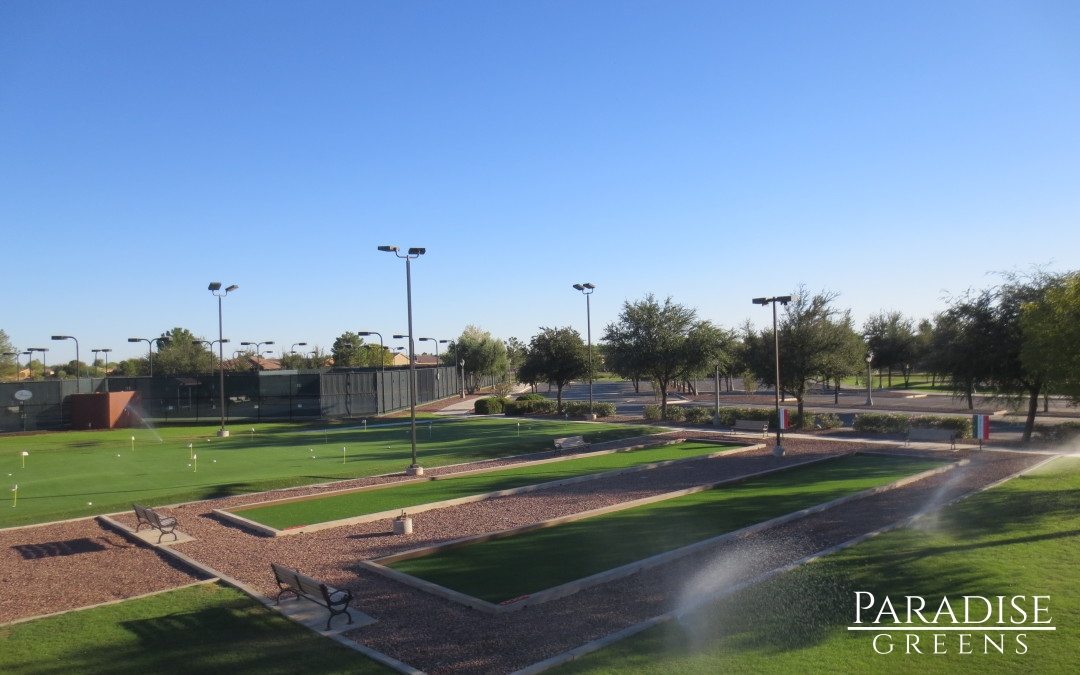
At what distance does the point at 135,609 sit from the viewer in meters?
10.9

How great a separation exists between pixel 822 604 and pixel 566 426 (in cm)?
2977

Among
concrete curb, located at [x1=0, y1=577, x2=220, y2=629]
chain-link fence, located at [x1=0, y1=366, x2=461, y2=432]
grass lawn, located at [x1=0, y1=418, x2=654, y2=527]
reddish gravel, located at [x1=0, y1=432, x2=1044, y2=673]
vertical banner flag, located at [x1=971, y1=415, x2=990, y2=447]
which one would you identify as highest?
chain-link fence, located at [x1=0, y1=366, x2=461, y2=432]

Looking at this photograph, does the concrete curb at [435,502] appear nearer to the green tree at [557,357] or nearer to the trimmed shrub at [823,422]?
the trimmed shrub at [823,422]

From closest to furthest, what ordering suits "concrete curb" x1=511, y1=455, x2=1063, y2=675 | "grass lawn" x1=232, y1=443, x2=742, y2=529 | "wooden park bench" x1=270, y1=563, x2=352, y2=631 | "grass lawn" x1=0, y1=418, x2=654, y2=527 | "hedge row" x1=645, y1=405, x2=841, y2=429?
"concrete curb" x1=511, y1=455, x2=1063, y2=675 → "wooden park bench" x1=270, y1=563, x2=352, y2=631 → "grass lawn" x1=232, y1=443, x2=742, y2=529 → "grass lawn" x1=0, y1=418, x2=654, y2=527 → "hedge row" x1=645, y1=405, x2=841, y2=429

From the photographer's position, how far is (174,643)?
30.9 ft

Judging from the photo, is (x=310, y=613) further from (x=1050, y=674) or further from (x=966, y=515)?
(x=966, y=515)

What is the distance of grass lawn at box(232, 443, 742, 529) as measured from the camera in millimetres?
17750

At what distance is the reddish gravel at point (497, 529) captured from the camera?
9.29 m

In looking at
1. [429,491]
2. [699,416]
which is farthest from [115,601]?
[699,416]

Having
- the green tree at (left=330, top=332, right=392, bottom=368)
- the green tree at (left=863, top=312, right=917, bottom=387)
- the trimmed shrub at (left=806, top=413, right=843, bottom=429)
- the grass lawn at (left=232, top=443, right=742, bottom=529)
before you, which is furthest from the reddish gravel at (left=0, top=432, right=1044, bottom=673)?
the green tree at (left=330, top=332, right=392, bottom=368)

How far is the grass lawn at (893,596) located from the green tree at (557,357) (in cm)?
3622

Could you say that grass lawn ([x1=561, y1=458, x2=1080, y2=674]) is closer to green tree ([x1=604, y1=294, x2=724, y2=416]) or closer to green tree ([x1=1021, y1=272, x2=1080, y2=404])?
green tree ([x1=1021, y1=272, x2=1080, y2=404])

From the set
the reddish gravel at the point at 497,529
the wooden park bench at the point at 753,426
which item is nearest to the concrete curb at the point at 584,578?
the reddish gravel at the point at 497,529

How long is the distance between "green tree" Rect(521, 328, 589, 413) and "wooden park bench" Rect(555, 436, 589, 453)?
794 inches
